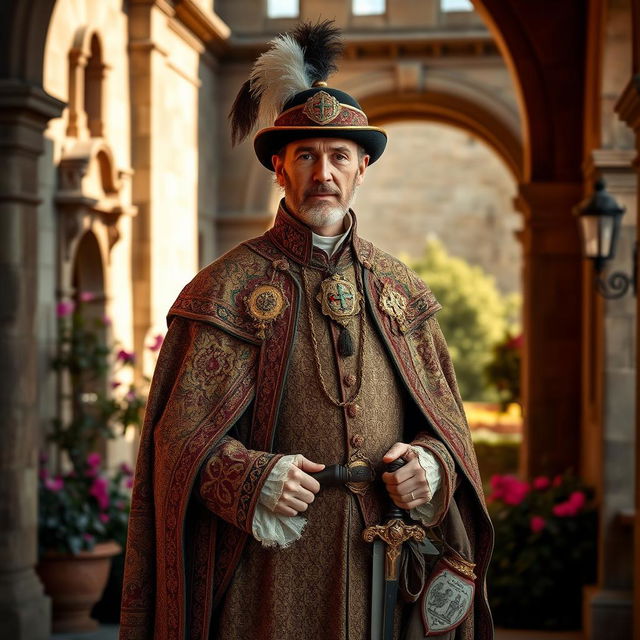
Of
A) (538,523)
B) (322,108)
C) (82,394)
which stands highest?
(322,108)

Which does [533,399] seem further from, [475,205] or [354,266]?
[475,205]

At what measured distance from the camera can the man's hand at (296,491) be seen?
294 centimetres

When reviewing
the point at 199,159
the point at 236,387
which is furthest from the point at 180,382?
the point at 199,159

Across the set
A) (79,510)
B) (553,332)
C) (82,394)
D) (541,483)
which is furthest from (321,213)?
(82,394)

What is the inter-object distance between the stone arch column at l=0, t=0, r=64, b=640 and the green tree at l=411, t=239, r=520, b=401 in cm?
Result: 2011

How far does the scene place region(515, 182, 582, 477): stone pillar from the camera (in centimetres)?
877

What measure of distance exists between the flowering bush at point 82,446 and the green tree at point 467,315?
1758 centimetres

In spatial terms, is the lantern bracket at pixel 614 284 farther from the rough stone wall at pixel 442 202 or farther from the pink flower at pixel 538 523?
the rough stone wall at pixel 442 202

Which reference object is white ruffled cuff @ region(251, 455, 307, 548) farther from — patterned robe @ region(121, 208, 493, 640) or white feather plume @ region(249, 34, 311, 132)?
white feather plume @ region(249, 34, 311, 132)

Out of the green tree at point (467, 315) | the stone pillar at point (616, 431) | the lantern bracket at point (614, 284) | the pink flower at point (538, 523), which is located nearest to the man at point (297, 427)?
the lantern bracket at point (614, 284)

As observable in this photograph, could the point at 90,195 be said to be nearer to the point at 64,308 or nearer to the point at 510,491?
the point at 64,308

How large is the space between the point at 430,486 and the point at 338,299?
523 mm

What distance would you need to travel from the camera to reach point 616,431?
698cm

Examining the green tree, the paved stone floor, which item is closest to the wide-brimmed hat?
the paved stone floor
